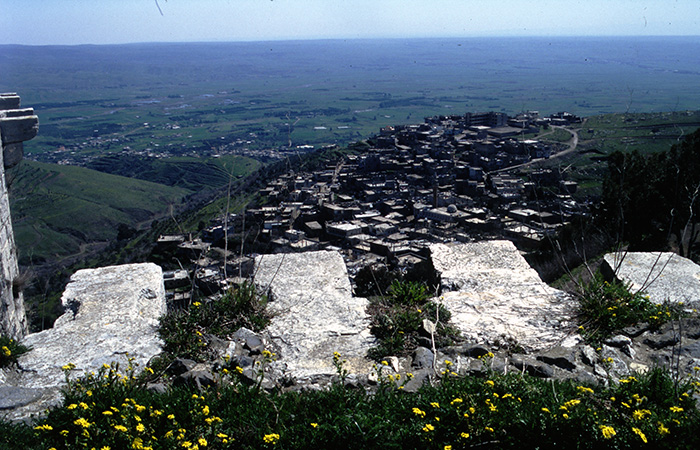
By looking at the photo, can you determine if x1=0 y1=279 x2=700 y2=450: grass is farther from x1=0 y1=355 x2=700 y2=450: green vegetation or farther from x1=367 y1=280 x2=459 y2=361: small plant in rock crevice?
x1=367 y1=280 x2=459 y2=361: small plant in rock crevice

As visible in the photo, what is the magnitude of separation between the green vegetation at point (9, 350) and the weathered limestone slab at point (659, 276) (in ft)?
16.0

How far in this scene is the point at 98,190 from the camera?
58781mm

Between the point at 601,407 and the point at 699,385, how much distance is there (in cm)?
56

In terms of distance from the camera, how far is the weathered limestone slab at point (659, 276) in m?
4.52

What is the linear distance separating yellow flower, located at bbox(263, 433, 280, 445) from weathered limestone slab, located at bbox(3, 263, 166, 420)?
5.44 ft

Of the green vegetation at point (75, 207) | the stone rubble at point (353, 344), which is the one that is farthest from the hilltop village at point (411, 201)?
the green vegetation at point (75, 207)

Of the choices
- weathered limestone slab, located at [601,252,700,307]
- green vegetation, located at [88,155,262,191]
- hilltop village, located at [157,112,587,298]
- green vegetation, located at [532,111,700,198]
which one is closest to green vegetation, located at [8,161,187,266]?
green vegetation, located at [88,155,262,191]

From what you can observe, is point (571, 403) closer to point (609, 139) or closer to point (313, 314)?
point (313, 314)

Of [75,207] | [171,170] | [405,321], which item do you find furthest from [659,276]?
[171,170]

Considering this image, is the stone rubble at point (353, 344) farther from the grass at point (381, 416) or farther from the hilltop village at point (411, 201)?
the hilltop village at point (411, 201)

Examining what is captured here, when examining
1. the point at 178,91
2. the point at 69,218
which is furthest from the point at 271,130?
the point at 178,91

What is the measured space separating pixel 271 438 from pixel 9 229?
392cm

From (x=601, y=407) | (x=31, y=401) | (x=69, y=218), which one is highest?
(x=601, y=407)

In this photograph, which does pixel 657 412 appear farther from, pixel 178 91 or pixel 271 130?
pixel 178 91
